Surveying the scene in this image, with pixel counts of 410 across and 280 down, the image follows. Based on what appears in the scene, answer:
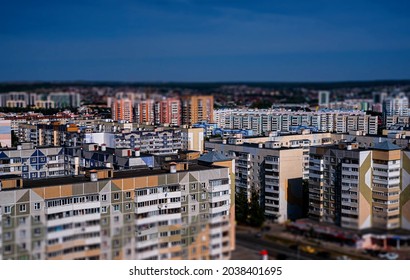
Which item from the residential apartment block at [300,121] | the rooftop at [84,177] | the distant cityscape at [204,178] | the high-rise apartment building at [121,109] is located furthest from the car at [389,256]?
the residential apartment block at [300,121]

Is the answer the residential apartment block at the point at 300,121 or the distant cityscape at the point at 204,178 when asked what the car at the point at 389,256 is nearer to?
the distant cityscape at the point at 204,178

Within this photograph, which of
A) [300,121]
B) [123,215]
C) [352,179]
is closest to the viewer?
[123,215]

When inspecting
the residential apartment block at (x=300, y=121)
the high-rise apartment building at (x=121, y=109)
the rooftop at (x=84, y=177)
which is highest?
the high-rise apartment building at (x=121, y=109)

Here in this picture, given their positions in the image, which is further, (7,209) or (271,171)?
(271,171)

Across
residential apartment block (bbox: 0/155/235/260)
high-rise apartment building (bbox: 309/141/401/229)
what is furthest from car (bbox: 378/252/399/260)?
high-rise apartment building (bbox: 309/141/401/229)

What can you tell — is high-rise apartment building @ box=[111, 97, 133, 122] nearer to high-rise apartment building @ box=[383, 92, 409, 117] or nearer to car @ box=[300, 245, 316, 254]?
high-rise apartment building @ box=[383, 92, 409, 117]

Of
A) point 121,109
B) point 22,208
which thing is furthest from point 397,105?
point 22,208

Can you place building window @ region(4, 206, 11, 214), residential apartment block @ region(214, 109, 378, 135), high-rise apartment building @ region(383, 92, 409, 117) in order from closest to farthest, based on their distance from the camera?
building window @ region(4, 206, 11, 214) < high-rise apartment building @ region(383, 92, 409, 117) < residential apartment block @ region(214, 109, 378, 135)

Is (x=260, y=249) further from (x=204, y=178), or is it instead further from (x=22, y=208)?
(x=204, y=178)

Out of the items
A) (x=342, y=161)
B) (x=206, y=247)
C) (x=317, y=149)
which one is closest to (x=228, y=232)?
(x=206, y=247)
